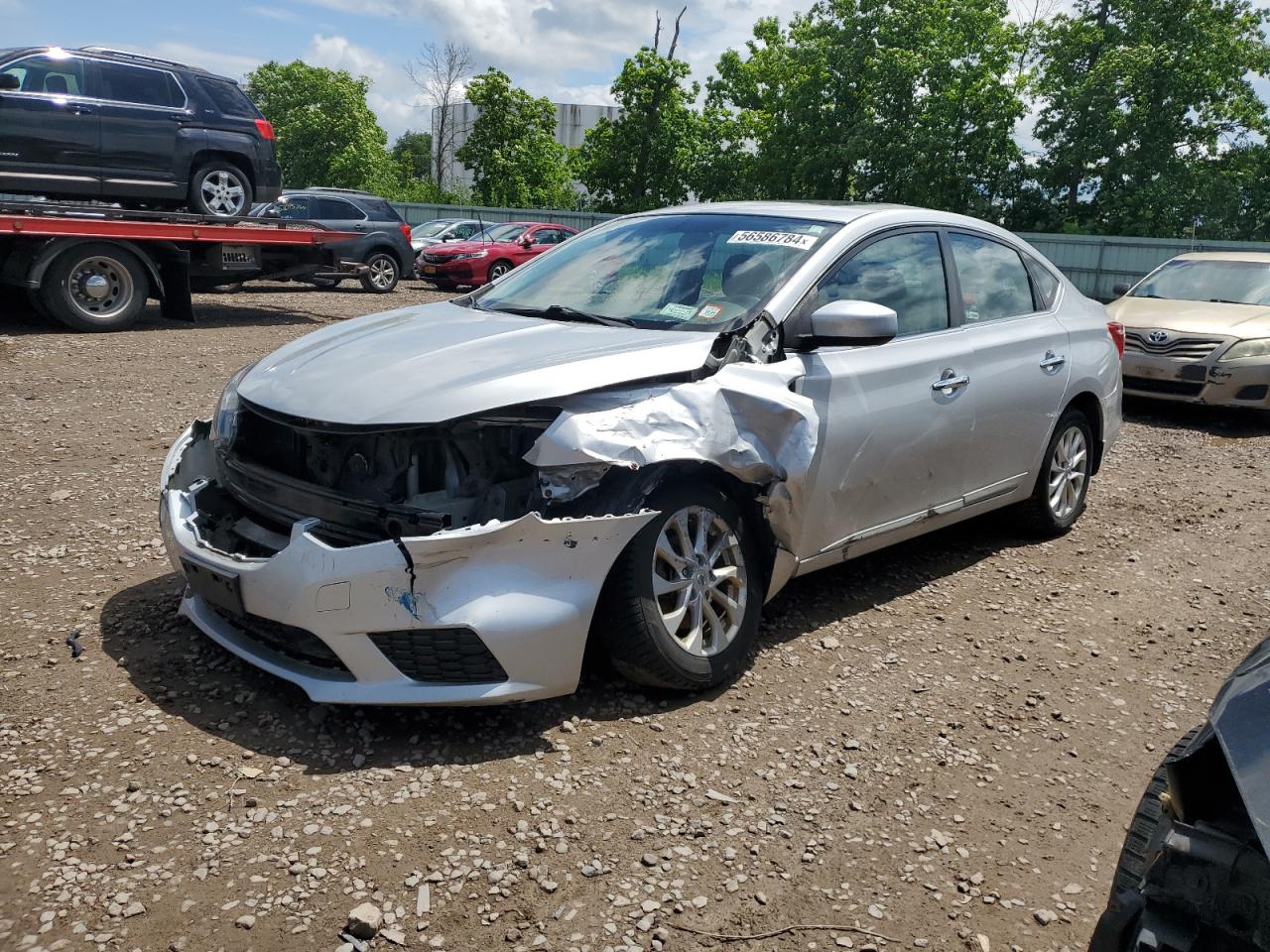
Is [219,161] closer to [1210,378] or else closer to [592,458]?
[1210,378]

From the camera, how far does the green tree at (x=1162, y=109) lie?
31.8 metres

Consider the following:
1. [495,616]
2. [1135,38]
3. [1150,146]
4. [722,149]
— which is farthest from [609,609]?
[722,149]

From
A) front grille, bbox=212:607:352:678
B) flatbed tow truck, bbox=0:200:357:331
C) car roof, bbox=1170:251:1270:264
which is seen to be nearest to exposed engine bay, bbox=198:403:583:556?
front grille, bbox=212:607:352:678

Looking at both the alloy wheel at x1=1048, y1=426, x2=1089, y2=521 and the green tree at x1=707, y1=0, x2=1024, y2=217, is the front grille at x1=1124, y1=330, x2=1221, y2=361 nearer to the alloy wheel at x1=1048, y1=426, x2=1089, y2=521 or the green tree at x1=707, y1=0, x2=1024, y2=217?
the alloy wheel at x1=1048, y1=426, x2=1089, y2=521

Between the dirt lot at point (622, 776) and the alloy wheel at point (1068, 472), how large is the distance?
584mm

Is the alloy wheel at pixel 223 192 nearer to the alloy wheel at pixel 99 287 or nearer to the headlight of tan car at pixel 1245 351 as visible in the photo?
the alloy wheel at pixel 99 287

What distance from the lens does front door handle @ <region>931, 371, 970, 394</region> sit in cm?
458

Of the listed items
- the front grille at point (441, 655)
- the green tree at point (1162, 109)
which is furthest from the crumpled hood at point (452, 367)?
the green tree at point (1162, 109)

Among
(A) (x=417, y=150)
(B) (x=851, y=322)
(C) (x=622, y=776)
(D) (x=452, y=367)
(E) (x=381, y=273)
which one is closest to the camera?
(C) (x=622, y=776)

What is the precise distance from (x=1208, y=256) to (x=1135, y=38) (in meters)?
26.5

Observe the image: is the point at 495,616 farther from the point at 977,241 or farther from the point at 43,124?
the point at 43,124

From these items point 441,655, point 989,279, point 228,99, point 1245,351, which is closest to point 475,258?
point 228,99

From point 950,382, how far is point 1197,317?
6.68m

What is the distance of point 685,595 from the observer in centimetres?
364
